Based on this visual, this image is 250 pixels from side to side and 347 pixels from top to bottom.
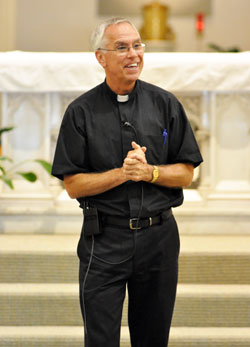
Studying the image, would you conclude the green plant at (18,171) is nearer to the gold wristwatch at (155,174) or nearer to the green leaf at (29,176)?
the green leaf at (29,176)

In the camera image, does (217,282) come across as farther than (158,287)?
Yes

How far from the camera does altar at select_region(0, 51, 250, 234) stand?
432 centimetres

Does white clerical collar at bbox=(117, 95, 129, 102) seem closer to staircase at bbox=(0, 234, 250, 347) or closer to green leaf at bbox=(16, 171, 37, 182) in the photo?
staircase at bbox=(0, 234, 250, 347)

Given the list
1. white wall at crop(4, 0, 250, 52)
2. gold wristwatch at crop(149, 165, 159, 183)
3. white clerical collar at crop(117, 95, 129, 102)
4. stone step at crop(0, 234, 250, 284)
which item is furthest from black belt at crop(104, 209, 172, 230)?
white wall at crop(4, 0, 250, 52)

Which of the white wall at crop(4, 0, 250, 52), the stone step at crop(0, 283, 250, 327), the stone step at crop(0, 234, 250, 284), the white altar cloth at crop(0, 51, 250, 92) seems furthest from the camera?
the white wall at crop(4, 0, 250, 52)

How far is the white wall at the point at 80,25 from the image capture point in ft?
30.2

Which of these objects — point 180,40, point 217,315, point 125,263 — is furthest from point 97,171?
point 180,40

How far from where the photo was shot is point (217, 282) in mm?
3771

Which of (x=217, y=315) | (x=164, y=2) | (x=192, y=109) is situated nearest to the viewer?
(x=217, y=315)

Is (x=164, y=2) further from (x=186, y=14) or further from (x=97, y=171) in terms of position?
(x=97, y=171)

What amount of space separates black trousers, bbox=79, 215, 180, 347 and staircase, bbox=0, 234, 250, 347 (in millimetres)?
939

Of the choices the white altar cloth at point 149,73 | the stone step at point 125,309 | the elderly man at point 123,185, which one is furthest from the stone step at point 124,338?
the white altar cloth at point 149,73

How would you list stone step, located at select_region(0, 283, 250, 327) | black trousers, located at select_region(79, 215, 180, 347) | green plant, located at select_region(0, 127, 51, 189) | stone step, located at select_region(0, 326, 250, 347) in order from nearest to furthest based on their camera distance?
black trousers, located at select_region(79, 215, 180, 347), stone step, located at select_region(0, 326, 250, 347), stone step, located at select_region(0, 283, 250, 327), green plant, located at select_region(0, 127, 51, 189)

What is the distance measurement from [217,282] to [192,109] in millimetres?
1451
